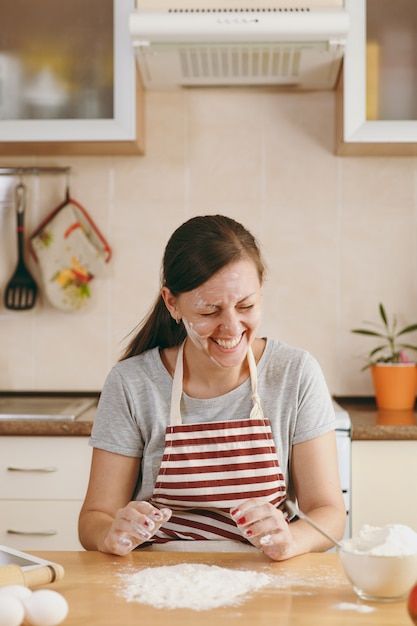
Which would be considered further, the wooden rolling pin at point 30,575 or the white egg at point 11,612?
the wooden rolling pin at point 30,575

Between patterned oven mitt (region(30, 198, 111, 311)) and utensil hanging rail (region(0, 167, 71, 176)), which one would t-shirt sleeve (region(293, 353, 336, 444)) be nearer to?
patterned oven mitt (region(30, 198, 111, 311))

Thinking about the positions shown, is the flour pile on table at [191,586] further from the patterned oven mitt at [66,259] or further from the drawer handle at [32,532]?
the patterned oven mitt at [66,259]

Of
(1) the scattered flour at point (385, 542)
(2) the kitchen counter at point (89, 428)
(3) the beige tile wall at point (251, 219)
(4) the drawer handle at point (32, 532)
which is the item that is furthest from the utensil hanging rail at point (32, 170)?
(1) the scattered flour at point (385, 542)

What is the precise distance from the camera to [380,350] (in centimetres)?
285

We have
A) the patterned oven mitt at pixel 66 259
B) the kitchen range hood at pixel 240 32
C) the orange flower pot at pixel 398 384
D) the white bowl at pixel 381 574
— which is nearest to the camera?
the white bowl at pixel 381 574

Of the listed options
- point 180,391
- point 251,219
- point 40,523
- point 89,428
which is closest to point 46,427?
point 89,428

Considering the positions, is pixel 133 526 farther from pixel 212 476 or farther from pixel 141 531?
pixel 212 476

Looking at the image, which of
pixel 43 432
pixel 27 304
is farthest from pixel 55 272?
pixel 43 432

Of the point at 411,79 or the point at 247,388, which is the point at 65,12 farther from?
the point at 247,388

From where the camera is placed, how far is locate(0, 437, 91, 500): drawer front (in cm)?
236

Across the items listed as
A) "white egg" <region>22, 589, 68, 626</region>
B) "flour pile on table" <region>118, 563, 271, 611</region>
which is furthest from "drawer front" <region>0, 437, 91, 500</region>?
"white egg" <region>22, 589, 68, 626</region>

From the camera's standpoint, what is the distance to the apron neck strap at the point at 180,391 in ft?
5.28

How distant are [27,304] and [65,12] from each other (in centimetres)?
97

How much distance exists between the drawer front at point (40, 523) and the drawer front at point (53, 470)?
0.02 meters
